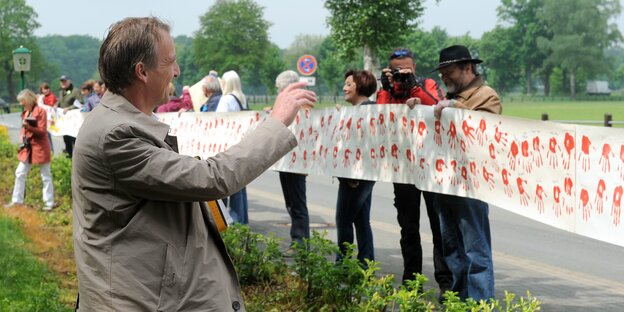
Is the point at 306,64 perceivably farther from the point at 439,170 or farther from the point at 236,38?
the point at 236,38

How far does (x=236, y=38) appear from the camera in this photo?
116000 mm

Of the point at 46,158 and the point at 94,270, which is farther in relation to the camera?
the point at 46,158

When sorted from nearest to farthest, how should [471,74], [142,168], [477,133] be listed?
1. [142,168]
2. [477,133]
3. [471,74]

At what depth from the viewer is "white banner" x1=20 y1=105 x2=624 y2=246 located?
14.4 feet

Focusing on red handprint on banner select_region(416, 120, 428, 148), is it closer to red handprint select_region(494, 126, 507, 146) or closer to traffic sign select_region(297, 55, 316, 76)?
red handprint select_region(494, 126, 507, 146)

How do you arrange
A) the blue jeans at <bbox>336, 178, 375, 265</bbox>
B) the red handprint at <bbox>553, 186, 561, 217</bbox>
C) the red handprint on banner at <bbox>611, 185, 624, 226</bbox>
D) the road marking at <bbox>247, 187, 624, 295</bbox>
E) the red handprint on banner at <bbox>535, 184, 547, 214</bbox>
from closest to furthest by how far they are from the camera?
1. the red handprint on banner at <bbox>611, 185, 624, 226</bbox>
2. the red handprint at <bbox>553, 186, 561, 217</bbox>
3. the red handprint on banner at <bbox>535, 184, 547, 214</bbox>
4. the blue jeans at <bbox>336, 178, 375, 265</bbox>
5. the road marking at <bbox>247, 187, 624, 295</bbox>

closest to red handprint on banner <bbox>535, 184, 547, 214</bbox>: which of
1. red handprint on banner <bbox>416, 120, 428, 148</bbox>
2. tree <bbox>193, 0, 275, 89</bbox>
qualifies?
red handprint on banner <bbox>416, 120, 428, 148</bbox>

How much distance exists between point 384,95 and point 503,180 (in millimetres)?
1734

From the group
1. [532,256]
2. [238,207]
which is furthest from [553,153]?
[238,207]

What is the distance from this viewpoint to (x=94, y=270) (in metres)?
2.54

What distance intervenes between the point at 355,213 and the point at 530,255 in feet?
8.24

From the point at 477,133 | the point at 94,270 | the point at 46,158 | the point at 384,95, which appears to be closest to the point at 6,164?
the point at 46,158

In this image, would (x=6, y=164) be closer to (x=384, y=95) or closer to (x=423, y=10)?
(x=384, y=95)

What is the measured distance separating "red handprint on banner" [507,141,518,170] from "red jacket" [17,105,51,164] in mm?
8760
